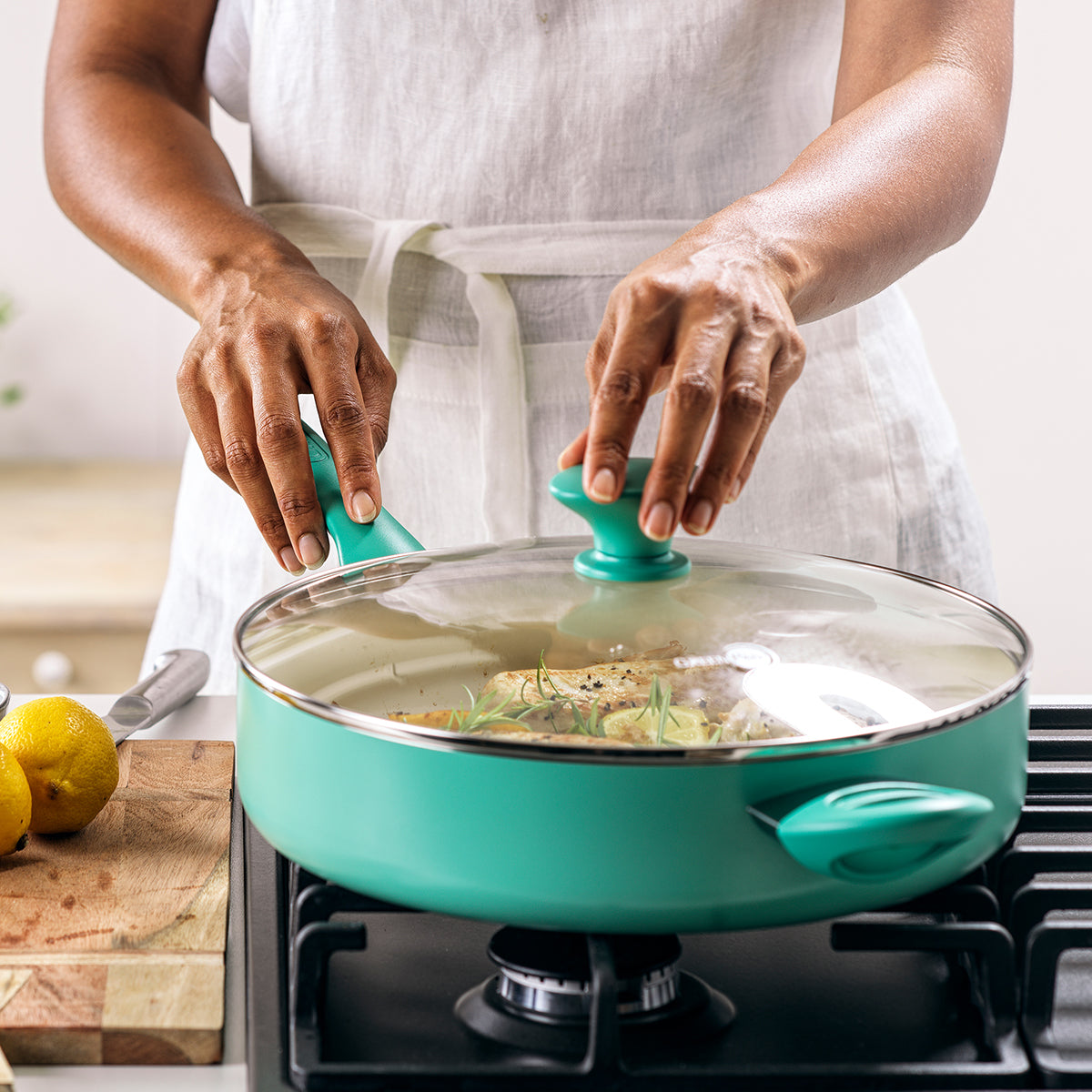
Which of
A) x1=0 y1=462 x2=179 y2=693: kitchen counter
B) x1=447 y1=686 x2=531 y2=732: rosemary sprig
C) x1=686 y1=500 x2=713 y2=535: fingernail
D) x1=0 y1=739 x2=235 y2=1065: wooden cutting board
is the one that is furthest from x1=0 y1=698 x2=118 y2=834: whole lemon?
x1=0 y1=462 x2=179 y2=693: kitchen counter

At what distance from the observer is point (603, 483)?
1.74 ft

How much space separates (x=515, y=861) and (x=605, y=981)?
0.16ft

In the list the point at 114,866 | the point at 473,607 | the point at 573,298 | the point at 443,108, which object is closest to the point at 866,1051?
the point at 473,607

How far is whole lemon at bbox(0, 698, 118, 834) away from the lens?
65 cm

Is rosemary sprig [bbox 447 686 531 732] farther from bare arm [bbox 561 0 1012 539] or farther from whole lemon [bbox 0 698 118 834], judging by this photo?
whole lemon [bbox 0 698 118 834]

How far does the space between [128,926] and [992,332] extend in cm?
184

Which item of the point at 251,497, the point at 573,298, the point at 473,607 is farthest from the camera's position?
the point at 573,298

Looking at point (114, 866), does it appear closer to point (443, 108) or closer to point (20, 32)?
point (443, 108)

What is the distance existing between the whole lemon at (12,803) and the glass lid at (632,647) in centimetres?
15

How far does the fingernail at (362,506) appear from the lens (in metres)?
0.65

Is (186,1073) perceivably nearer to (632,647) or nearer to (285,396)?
(632,647)

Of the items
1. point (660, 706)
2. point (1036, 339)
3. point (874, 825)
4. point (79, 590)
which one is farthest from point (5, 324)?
point (874, 825)

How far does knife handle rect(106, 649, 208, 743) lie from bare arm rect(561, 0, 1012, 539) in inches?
15.0

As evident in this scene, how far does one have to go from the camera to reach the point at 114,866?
0.63 m
